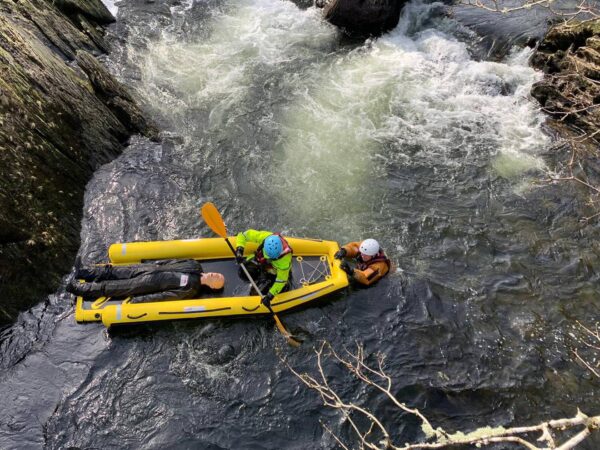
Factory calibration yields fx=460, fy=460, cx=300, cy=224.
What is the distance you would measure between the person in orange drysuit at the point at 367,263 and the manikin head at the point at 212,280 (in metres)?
1.69

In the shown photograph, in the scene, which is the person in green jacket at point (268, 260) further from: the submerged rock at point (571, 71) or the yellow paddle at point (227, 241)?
the submerged rock at point (571, 71)

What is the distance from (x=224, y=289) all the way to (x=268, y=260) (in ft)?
2.45

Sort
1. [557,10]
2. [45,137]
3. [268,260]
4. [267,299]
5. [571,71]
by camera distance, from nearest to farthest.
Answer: [267,299], [268,260], [45,137], [571,71], [557,10]

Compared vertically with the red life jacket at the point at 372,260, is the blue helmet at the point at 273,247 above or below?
above

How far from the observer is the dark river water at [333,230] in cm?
545

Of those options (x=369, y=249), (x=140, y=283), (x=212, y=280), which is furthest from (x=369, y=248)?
(x=140, y=283)

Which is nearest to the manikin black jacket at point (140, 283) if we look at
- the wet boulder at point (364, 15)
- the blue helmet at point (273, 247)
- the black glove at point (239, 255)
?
the black glove at point (239, 255)

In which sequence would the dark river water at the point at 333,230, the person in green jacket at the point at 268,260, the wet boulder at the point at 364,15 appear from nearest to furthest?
the dark river water at the point at 333,230, the person in green jacket at the point at 268,260, the wet boulder at the point at 364,15

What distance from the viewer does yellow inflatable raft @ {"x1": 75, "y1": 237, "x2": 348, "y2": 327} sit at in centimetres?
581

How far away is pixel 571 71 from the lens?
9531mm

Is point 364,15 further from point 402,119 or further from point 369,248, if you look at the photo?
point 369,248

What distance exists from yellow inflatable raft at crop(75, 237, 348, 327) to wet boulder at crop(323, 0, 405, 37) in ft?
26.6

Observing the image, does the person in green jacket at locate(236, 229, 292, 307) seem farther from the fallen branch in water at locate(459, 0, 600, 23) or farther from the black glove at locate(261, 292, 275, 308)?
the fallen branch in water at locate(459, 0, 600, 23)

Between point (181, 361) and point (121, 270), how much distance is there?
1501mm
